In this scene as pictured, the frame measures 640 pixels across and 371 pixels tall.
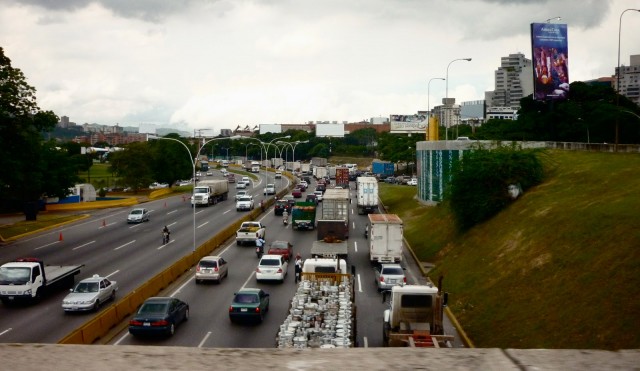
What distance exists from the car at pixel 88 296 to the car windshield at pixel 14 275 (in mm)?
2607

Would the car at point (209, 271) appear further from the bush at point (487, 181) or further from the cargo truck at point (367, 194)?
the cargo truck at point (367, 194)

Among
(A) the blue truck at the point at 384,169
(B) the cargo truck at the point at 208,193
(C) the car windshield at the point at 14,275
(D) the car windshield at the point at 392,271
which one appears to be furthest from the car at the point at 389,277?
(A) the blue truck at the point at 384,169

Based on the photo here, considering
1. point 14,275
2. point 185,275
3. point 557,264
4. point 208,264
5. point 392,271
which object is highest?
point 557,264

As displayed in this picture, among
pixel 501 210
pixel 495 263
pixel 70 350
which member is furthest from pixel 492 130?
pixel 70 350

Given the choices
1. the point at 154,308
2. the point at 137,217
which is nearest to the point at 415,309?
the point at 154,308

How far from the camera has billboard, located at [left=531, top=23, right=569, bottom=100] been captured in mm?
64625

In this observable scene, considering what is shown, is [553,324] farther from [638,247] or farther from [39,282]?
[39,282]

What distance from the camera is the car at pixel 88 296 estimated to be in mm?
27125

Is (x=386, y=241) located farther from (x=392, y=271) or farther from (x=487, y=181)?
(x=487, y=181)

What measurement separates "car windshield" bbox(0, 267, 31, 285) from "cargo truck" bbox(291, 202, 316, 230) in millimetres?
30550

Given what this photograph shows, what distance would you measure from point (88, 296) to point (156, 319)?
20.7 feet

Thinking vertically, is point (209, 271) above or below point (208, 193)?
below

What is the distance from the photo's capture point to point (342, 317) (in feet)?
64.1

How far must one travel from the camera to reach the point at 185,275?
120 feet
